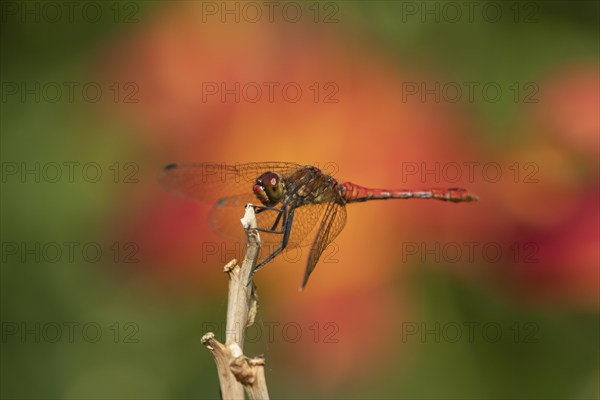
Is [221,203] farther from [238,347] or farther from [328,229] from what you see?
[238,347]

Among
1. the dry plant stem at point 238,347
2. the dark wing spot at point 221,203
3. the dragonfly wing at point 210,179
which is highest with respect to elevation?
the dragonfly wing at point 210,179

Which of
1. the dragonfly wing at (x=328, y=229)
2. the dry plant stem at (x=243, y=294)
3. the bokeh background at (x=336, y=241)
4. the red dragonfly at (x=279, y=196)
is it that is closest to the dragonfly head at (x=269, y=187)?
the red dragonfly at (x=279, y=196)

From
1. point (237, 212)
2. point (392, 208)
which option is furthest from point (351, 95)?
point (237, 212)

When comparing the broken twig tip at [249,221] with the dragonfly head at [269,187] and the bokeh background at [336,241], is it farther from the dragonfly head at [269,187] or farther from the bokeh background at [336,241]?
the bokeh background at [336,241]

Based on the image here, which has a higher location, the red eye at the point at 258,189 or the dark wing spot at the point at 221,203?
the red eye at the point at 258,189

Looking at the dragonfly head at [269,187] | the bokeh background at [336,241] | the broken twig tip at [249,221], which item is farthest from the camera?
the bokeh background at [336,241]

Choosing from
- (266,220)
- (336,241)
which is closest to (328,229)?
(266,220)

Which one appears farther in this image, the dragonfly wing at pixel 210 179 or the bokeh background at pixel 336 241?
the bokeh background at pixel 336 241

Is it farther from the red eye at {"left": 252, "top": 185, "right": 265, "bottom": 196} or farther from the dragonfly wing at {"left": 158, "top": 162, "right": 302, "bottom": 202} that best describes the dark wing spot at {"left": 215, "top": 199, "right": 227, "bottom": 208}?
the red eye at {"left": 252, "top": 185, "right": 265, "bottom": 196}
